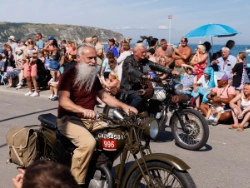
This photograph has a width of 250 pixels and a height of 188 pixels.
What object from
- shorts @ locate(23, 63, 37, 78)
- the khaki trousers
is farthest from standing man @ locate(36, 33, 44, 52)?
the khaki trousers

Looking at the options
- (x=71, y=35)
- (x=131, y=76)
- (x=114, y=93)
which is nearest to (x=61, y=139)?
(x=131, y=76)

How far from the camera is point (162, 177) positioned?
3535 mm

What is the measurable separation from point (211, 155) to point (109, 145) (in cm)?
272

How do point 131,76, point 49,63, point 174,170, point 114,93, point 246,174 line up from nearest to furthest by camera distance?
point 174,170
point 246,174
point 131,76
point 114,93
point 49,63

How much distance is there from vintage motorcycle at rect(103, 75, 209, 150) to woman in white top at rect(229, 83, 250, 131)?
6.07ft

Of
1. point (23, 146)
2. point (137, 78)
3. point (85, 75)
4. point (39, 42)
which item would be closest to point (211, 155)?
point (137, 78)

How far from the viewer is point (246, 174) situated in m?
5.21

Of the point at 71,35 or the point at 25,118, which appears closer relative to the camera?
the point at 25,118

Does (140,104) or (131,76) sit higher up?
(131,76)

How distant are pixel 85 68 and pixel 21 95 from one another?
28.2 feet

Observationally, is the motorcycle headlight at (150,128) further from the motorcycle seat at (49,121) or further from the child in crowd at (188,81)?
the child in crowd at (188,81)

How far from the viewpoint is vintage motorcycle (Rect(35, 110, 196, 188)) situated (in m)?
3.44

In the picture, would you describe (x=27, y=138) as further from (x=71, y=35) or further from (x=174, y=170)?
(x=71, y=35)

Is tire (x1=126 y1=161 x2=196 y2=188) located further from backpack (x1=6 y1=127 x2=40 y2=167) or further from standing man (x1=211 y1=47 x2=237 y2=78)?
standing man (x1=211 y1=47 x2=237 y2=78)
